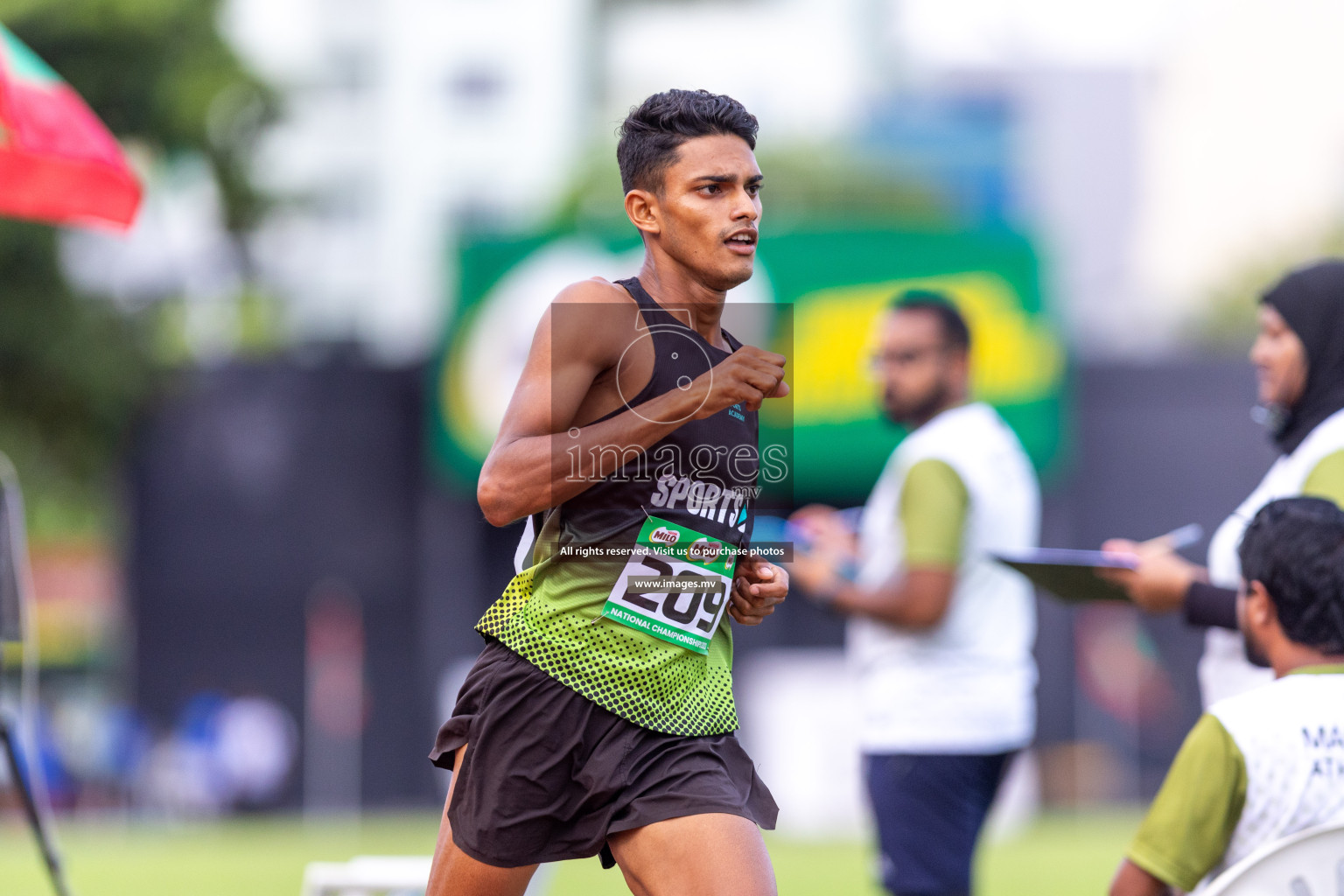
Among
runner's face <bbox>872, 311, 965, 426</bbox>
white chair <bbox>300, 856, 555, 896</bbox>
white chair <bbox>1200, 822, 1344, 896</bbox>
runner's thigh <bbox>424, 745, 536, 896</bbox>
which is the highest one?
runner's face <bbox>872, 311, 965, 426</bbox>

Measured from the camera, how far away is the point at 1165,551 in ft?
13.7

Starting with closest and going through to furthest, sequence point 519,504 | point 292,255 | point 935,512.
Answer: point 519,504 < point 935,512 < point 292,255

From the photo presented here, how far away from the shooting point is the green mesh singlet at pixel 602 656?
3.12 m

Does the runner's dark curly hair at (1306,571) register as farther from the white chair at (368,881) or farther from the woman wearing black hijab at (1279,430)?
the white chair at (368,881)

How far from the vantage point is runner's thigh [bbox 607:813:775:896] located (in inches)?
115

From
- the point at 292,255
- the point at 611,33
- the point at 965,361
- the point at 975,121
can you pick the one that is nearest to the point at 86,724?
the point at 292,255

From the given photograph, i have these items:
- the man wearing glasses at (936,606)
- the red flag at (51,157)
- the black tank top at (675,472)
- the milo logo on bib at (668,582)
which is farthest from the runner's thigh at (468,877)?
the red flag at (51,157)

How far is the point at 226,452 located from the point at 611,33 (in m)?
30.8

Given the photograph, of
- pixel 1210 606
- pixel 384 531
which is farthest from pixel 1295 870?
pixel 384 531

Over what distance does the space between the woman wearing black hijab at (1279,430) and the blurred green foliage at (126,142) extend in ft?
45.6

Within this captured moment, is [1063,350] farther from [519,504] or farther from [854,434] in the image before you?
[519,504]

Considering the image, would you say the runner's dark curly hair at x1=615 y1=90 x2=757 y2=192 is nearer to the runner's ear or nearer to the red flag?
the runner's ear

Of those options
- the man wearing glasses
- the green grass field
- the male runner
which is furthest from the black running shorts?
the green grass field

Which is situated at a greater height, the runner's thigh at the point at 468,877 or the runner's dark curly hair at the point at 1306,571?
the runner's dark curly hair at the point at 1306,571
